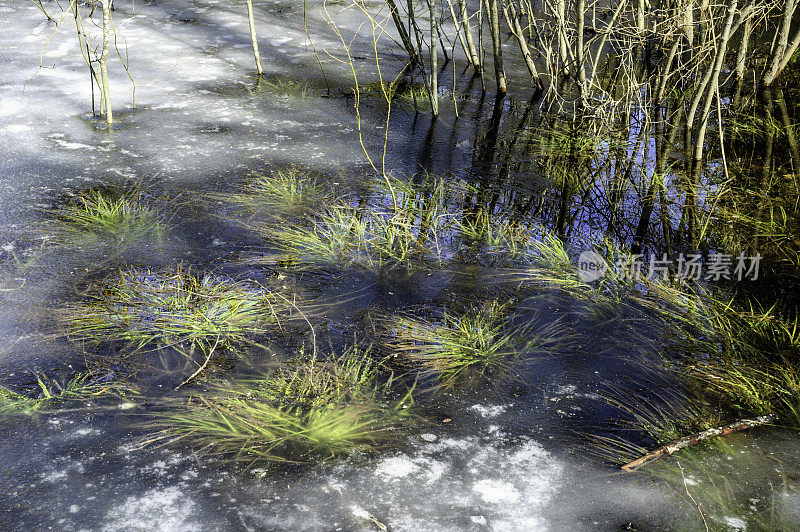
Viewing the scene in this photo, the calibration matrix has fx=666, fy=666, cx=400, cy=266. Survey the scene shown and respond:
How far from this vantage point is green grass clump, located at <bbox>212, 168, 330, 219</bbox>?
405 cm

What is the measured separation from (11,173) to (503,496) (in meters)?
3.77

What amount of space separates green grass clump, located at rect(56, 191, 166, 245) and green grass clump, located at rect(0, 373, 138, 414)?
1.19m

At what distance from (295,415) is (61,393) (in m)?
0.91

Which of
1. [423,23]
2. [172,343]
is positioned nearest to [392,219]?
[172,343]

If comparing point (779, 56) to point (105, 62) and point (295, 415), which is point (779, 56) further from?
point (295, 415)

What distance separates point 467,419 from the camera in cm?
253

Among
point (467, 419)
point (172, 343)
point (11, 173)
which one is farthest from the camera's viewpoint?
point (11, 173)

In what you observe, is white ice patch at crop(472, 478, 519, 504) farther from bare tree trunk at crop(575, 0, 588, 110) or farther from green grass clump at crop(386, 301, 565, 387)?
bare tree trunk at crop(575, 0, 588, 110)

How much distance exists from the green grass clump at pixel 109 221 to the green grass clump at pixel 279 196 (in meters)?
0.47

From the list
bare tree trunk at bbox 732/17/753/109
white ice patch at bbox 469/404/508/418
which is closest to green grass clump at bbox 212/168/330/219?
white ice patch at bbox 469/404/508/418

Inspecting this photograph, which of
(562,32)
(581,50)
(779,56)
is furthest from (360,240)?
(779,56)

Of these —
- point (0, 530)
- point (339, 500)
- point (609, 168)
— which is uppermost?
point (609, 168)

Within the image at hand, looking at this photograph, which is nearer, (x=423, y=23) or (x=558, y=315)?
(x=558, y=315)

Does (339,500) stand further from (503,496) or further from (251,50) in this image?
(251,50)
